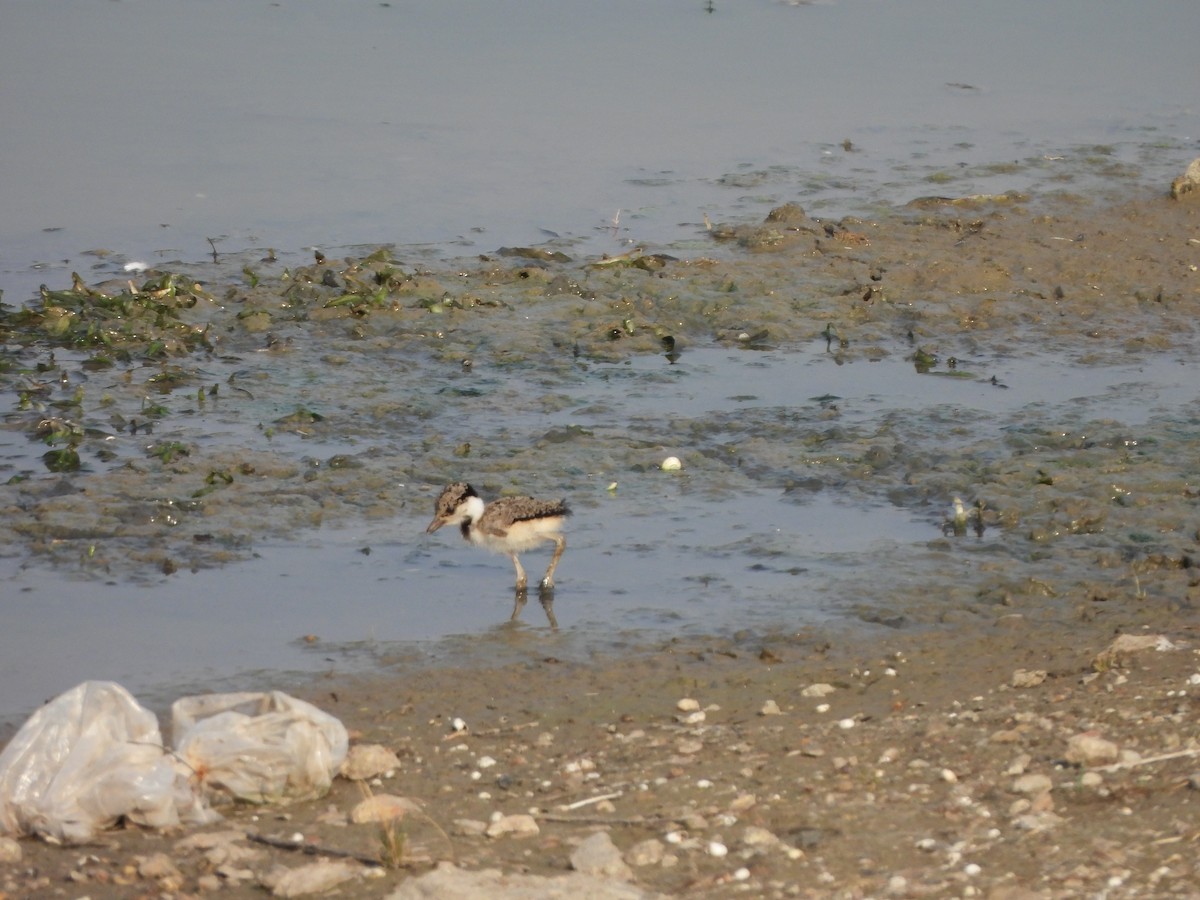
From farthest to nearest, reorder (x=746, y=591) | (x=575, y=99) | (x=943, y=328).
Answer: (x=575, y=99)
(x=943, y=328)
(x=746, y=591)

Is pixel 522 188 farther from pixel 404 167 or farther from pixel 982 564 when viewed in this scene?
pixel 982 564

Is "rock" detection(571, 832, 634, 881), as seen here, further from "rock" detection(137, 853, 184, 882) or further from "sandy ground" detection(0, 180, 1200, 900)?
"rock" detection(137, 853, 184, 882)

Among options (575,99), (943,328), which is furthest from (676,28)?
(943,328)

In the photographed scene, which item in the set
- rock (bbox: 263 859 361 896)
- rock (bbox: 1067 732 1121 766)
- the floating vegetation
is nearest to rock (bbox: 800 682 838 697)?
rock (bbox: 1067 732 1121 766)

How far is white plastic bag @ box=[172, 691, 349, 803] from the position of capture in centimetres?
545

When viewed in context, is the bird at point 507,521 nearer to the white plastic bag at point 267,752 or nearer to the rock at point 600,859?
the white plastic bag at point 267,752

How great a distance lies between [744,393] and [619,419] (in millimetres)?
891

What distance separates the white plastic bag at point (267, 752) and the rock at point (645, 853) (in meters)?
1.10

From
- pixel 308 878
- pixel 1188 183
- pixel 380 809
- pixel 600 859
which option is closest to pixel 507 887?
pixel 600 859

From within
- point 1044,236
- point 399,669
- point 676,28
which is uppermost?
point 676,28

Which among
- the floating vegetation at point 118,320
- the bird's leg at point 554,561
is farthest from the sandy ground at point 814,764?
the floating vegetation at point 118,320

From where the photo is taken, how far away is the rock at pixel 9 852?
5.00 metres

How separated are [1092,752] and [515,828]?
1906mm

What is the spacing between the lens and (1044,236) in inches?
510
